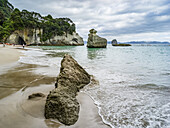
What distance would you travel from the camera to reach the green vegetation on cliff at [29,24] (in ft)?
176

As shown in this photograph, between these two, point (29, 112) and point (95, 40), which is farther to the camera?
point (95, 40)

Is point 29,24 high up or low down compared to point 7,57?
up

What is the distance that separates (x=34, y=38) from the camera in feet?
208

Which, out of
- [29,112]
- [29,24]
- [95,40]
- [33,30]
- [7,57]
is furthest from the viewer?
[33,30]

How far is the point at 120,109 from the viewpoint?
3.25 m

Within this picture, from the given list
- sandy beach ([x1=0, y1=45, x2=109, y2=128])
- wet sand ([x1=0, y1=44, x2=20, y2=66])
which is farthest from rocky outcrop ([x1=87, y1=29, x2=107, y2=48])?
sandy beach ([x1=0, y1=45, x2=109, y2=128])

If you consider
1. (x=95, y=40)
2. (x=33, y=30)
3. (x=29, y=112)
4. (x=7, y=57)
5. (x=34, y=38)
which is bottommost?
(x=29, y=112)

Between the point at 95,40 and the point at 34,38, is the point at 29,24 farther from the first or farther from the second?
the point at 95,40

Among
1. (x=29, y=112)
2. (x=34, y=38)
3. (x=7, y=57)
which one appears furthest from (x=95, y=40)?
(x=29, y=112)

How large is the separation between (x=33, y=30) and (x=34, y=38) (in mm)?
3948

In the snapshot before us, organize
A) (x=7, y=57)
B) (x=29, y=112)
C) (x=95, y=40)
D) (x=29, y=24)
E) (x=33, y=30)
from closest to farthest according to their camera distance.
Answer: (x=29, y=112) → (x=7, y=57) → (x=95, y=40) → (x=29, y=24) → (x=33, y=30)

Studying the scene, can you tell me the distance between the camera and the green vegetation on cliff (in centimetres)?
5362

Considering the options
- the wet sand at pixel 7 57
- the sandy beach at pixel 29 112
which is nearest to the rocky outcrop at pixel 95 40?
the wet sand at pixel 7 57

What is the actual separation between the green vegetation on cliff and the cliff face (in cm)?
163
